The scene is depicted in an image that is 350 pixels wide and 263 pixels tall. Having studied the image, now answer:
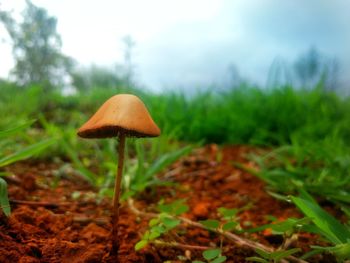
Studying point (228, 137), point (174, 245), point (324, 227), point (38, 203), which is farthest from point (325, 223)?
point (228, 137)

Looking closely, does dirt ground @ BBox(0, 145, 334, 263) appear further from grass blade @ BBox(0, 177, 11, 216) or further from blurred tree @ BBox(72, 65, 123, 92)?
blurred tree @ BBox(72, 65, 123, 92)

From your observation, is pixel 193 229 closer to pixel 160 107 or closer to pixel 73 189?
pixel 73 189

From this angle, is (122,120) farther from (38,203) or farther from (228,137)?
(228,137)

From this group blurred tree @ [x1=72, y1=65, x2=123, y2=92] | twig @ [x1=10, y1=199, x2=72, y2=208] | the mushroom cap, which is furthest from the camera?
blurred tree @ [x1=72, y1=65, x2=123, y2=92]

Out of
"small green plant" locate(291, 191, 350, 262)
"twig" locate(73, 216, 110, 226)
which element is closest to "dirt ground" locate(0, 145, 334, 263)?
"twig" locate(73, 216, 110, 226)

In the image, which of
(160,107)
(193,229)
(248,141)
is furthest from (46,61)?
(193,229)

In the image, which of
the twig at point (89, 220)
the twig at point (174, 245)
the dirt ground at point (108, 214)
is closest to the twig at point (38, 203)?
the dirt ground at point (108, 214)
